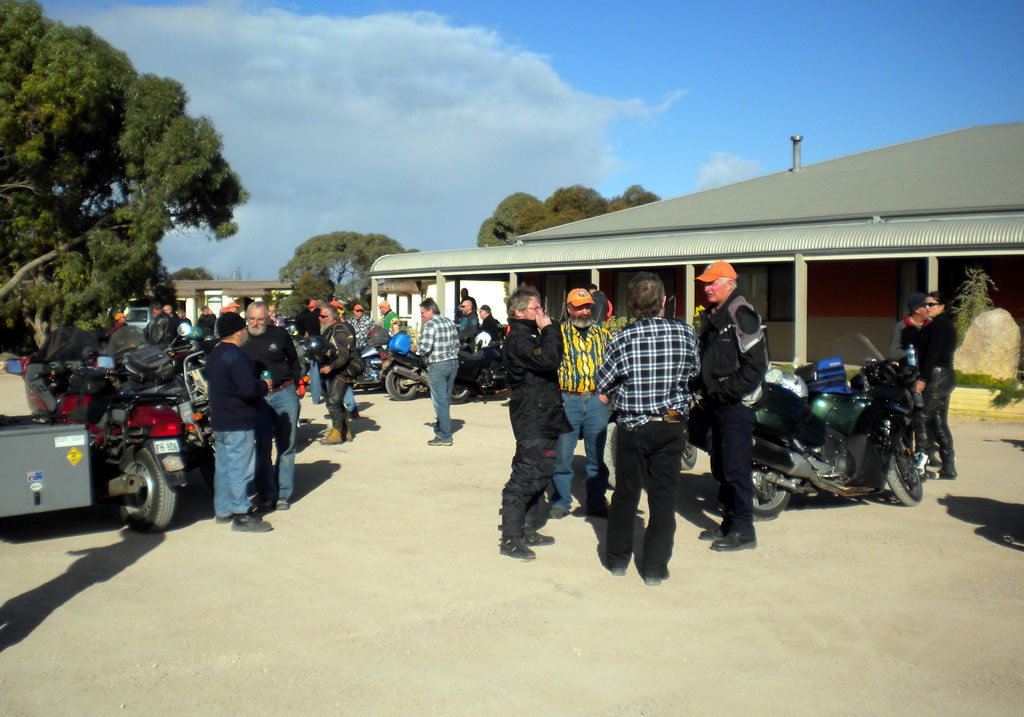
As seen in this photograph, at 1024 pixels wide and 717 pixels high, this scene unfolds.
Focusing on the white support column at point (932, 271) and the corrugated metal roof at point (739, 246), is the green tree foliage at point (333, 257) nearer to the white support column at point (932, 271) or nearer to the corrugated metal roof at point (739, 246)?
the corrugated metal roof at point (739, 246)

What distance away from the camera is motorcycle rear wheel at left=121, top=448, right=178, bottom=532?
7004 mm

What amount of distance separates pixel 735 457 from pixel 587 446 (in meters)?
1.51

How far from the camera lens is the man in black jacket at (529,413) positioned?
645 cm

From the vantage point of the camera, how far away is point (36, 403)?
28.4ft

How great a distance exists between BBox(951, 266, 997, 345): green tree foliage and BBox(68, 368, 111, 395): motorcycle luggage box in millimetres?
14201

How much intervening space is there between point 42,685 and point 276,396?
4024mm

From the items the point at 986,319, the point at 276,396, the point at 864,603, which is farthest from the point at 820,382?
the point at 986,319

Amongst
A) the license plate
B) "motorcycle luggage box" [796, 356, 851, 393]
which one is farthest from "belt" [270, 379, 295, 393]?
"motorcycle luggage box" [796, 356, 851, 393]

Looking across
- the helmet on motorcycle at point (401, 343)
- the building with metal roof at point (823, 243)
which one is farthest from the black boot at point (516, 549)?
the building with metal roof at point (823, 243)

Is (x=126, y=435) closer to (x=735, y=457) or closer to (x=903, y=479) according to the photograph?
(x=735, y=457)

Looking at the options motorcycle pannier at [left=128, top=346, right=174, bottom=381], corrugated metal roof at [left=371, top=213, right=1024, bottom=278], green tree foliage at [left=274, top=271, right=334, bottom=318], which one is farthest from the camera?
green tree foliage at [left=274, top=271, right=334, bottom=318]

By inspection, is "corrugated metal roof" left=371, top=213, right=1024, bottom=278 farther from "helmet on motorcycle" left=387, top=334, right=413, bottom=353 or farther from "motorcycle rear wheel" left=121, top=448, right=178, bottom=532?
"motorcycle rear wheel" left=121, top=448, right=178, bottom=532

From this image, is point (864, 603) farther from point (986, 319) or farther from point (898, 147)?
point (898, 147)

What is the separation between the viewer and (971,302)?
18.1m
